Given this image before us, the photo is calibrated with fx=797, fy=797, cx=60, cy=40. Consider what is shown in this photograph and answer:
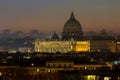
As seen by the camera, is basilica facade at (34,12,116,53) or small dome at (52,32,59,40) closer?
basilica facade at (34,12,116,53)

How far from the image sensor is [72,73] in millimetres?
49000

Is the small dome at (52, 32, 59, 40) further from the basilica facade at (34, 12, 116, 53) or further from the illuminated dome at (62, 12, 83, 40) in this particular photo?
the illuminated dome at (62, 12, 83, 40)

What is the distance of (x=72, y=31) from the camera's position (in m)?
183

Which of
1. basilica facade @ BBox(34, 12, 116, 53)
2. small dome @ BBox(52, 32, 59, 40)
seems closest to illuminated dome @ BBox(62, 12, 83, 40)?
basilica facade @ BBox(34, 12, 116, 53)

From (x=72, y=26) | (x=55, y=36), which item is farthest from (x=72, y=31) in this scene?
(x=55, y=36)

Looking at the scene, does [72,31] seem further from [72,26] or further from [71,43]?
[71,43]

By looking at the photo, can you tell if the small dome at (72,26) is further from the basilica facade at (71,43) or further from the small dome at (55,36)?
the small dome at (55,36)

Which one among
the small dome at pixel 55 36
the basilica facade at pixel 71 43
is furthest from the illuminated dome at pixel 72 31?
the small dome at pixel 55 36

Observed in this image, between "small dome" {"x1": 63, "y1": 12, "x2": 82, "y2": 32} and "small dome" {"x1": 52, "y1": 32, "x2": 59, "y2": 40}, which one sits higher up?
"small dome" {"x1": 63, "y1": 12, "x2": 82, "y2": 32}

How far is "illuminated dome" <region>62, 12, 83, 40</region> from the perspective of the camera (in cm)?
18225

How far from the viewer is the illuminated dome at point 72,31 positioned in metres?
182

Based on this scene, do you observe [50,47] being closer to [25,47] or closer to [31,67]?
[25,47]

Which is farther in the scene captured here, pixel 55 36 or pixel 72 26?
pixel 55 36

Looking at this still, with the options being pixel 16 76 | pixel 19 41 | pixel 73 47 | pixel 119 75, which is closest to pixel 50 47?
pixel 73 47
